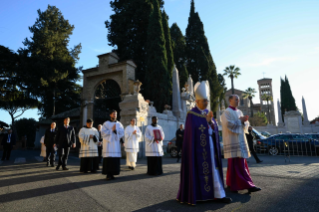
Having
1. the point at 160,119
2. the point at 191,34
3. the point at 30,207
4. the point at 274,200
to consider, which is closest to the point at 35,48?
the point at 160,119

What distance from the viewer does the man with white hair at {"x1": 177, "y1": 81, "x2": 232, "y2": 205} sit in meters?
3.89

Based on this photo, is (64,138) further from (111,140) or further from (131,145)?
(111,140)

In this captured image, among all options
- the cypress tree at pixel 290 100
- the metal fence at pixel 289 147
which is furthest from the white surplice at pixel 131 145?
the cypress tree at pixel 290 100

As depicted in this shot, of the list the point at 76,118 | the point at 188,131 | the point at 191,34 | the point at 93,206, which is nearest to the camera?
the point at 93,206

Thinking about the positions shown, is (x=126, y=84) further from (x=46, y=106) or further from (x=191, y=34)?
(x=191, y=34)

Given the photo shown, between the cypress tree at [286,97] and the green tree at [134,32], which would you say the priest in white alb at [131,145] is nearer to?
the green tree at [134,32]

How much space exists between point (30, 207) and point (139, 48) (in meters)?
24.3

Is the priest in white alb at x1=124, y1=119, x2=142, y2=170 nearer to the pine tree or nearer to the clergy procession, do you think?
the clergy procession

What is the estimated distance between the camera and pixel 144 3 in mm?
27156

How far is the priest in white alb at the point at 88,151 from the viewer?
27.9ft

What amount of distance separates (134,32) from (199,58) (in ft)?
36.6

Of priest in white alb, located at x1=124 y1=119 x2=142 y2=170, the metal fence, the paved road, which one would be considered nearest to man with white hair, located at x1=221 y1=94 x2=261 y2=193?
→ the paved road

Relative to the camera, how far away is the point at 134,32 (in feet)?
88.4

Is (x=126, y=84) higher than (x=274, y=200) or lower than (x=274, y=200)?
higher
